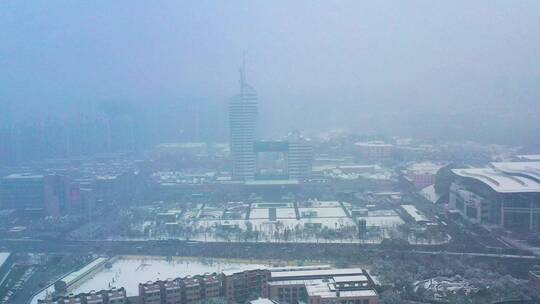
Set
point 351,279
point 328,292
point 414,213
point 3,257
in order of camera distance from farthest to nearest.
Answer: point 414,213
point 3,257
point 351,279
point 328,292

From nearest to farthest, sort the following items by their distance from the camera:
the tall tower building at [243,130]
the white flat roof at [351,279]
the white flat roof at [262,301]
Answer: the white flat roof at [262,301], the white flat roof at [351,279], the tall tower building at [243,130]

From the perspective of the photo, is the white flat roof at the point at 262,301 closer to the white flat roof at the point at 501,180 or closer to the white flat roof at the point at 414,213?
the white flat roof at the point at 414,213

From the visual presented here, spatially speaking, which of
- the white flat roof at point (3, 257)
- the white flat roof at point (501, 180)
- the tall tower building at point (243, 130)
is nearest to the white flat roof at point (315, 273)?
the white flat roof at point (501, 180)

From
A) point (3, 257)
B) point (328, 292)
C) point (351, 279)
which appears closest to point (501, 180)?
point (351, 279)

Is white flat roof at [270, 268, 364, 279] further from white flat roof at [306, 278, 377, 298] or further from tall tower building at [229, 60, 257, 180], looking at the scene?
tall tower building at [229, 60, 257, 180]

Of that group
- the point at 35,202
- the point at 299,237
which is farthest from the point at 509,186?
the point at 35,202

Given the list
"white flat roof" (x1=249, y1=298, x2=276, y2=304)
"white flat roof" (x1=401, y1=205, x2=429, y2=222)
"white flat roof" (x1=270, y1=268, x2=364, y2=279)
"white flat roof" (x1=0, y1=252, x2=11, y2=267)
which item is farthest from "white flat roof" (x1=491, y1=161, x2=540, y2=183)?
"white flat roof" (x1=0, y1=252, x2=11, y2=267)

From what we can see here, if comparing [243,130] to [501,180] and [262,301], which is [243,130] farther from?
[262,301]
